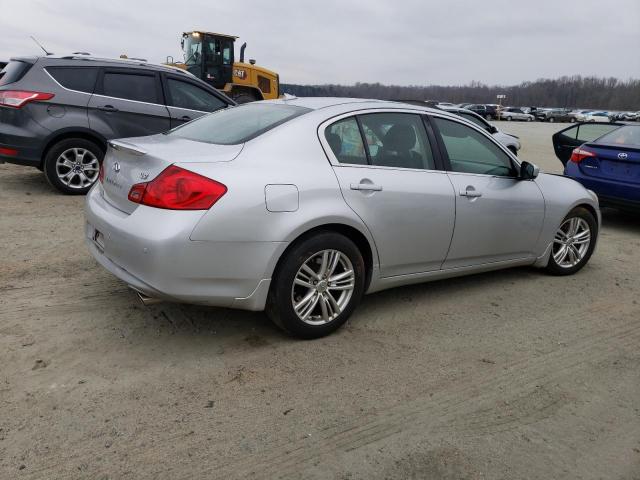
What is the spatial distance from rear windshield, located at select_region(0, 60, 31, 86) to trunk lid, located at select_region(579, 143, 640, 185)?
735 centimetres

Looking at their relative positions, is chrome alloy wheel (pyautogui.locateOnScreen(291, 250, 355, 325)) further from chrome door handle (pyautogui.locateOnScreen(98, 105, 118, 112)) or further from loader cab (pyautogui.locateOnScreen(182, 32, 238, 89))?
loader cab (pyautogui.locateOnScreen(182, 32, 238, 89))

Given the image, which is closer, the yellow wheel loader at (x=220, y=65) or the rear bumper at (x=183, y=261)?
the rear bumper at (x=183, y=261)

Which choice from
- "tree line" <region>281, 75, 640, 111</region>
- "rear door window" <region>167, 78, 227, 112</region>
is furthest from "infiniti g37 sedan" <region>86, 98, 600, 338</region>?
"tree line" <region>281, 75, 640, 111</region>

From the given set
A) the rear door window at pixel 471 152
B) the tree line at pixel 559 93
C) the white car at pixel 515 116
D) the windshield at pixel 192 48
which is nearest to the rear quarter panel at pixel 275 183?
the rear door window at pixel 471 152

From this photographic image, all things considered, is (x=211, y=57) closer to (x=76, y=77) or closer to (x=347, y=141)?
(x=76, y=77)

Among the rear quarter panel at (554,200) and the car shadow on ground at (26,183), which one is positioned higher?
the rear quarter panel at (554,200)

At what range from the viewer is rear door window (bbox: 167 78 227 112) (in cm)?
797

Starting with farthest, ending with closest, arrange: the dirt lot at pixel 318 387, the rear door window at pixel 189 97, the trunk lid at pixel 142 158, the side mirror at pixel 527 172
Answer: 1. the rear door window at pixel 189 97
2. the side mirror at pixel 527 172
3. the trunk lid at pixel 142 158
4. the dirt lot at pixel 318 387

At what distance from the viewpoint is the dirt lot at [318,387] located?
2.50 m

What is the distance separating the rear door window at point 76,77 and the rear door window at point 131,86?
0.16 meters

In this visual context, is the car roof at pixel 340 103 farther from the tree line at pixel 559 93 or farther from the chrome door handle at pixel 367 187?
the tree line at pixel 559 93

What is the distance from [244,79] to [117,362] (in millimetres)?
14537

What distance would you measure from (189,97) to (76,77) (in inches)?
59.4

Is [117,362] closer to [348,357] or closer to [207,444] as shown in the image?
[207,444]
